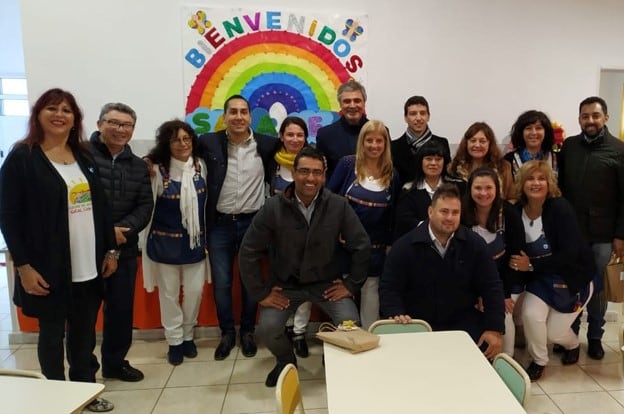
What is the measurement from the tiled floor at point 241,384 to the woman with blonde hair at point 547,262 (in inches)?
9.5

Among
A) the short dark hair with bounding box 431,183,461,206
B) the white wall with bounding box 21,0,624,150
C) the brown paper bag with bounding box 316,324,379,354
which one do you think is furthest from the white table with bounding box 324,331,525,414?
the white wall with bounding box 21,0,624,150

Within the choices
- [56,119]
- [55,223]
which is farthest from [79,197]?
[56,119]

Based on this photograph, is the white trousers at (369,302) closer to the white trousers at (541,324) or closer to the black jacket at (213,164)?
the white trousers at (541,324)

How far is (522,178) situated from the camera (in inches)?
107

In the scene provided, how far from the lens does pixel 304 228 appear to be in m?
2.49

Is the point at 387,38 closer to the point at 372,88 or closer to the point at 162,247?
the point at 372,88

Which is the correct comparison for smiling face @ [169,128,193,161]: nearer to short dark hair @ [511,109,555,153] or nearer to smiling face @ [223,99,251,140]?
smiling face @ [223,99,251,140]

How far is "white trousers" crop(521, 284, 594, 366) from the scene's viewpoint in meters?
2.73

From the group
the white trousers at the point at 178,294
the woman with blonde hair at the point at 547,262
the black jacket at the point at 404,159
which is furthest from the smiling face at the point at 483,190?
the white trousers at the point at 178,294

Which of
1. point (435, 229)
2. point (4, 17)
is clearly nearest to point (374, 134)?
point (435, 229)

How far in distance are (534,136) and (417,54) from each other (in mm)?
1126

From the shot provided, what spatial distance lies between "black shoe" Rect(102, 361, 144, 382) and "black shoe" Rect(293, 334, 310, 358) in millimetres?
999

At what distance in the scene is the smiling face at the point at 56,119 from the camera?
2014 mm

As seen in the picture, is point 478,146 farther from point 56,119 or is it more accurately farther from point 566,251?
point 56,119
